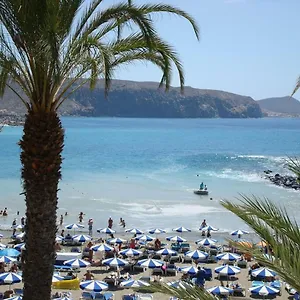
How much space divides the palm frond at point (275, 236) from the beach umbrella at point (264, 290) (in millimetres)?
Answer: 11704

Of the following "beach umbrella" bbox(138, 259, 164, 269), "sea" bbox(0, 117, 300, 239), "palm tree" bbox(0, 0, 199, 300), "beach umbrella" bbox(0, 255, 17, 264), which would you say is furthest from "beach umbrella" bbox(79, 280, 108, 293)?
"palm tree" bbox(0, 0, 199, 300)

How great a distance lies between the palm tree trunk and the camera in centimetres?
805

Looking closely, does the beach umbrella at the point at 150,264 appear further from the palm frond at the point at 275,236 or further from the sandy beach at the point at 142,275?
A: the palm frond at the point at 275,236

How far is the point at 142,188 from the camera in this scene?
4950 cm

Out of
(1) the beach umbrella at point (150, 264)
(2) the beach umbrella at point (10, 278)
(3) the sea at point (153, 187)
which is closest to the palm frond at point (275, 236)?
(3) the sea at point (153, 187)

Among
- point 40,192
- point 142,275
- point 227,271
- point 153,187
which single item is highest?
point 40,192

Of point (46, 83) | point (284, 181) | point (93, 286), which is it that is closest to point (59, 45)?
point (46, 83)

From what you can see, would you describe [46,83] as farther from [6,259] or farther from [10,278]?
[6,259]

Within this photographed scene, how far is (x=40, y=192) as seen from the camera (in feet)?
26.6

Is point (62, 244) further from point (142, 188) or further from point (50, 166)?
point (142, 188)

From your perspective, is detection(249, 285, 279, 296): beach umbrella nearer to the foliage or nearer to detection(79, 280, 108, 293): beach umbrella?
detection(79, 280, 108, 293): beach umbrella

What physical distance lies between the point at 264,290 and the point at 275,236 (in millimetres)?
12147

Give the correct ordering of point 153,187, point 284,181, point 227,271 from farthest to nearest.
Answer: point 284,181
point 153,187
point 227,271

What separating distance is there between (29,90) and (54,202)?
1776 mm
